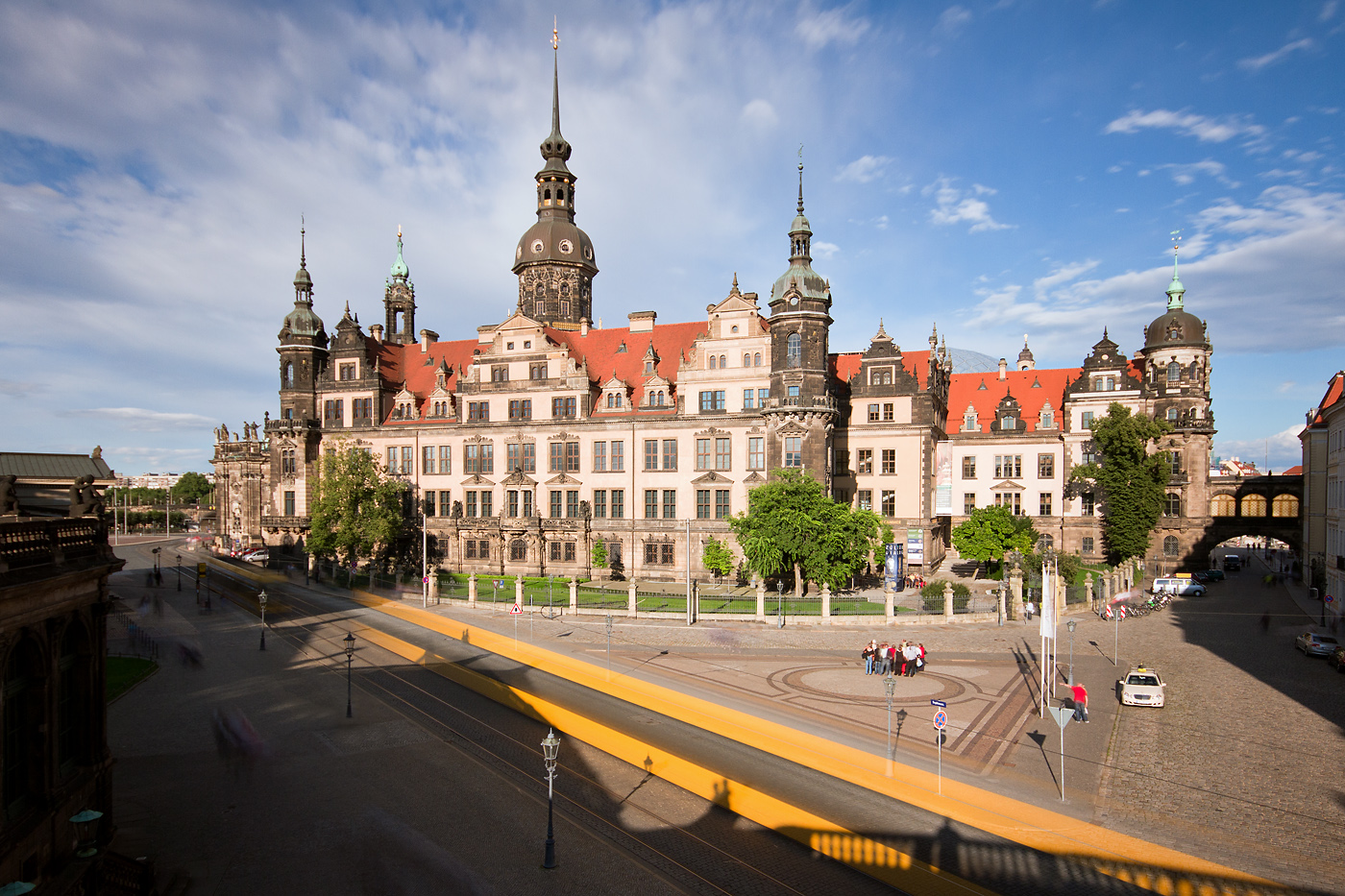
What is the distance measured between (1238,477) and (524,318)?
6604 cm

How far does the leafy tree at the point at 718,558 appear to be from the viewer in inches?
2073

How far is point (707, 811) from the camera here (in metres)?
18.6

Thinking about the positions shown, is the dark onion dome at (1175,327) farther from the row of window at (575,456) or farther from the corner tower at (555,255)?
the corner tower at (555,255)

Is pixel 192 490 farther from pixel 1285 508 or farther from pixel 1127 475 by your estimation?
pixel 1285 508

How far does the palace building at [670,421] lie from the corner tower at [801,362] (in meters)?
0.13

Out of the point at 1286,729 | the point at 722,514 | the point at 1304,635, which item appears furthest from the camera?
the point at 722,514

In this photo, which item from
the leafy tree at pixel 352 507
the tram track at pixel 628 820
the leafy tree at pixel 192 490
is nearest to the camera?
the tram track at pixel 628 820

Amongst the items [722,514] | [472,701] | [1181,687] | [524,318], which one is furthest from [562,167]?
[1181,687]

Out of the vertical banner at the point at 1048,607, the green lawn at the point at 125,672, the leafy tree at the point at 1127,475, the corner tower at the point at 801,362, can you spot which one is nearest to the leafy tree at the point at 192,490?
the green lawn at the point at 125,672

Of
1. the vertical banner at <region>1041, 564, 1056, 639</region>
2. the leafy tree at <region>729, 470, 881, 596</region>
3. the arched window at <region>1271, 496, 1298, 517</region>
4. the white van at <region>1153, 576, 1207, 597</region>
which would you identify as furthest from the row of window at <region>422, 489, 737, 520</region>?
the arched window at <region>1271, 496, 1298, 517</region>

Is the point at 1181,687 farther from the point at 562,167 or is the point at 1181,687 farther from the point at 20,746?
the point at 562,167

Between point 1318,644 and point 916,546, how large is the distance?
22154mm

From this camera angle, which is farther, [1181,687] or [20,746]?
[1181,687]

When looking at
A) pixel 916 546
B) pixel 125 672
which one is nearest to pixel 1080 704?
pixel 916 546
